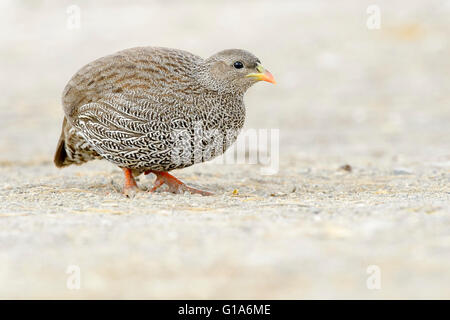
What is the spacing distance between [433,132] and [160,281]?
28.1 feet

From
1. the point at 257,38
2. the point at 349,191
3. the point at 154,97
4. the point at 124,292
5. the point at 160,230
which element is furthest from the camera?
the point at 257,38

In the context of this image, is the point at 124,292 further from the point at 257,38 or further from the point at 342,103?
the point at 257,38

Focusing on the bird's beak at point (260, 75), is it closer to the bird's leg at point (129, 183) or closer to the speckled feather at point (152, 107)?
the speckled feather at point (152, 107)

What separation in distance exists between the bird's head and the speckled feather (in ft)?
0.04

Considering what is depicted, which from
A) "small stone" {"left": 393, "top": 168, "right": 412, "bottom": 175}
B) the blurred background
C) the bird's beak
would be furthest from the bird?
the blurred background

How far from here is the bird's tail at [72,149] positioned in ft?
20.7

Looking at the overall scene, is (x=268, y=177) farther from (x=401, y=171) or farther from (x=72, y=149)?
(x=72, y=149)

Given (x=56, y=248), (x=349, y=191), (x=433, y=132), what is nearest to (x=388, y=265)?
(x=56, y=248)

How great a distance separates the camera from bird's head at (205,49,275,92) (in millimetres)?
6027

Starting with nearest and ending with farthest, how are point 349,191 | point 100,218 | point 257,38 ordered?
1. point 100,218
2. point 349,191
3. point 257,38

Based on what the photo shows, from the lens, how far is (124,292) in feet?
10.4

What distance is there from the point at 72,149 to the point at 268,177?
2.11 metres

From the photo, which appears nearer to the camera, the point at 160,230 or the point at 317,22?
the point at 160,230

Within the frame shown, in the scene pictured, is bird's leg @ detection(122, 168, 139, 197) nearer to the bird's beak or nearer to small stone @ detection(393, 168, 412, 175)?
the bird's beak
